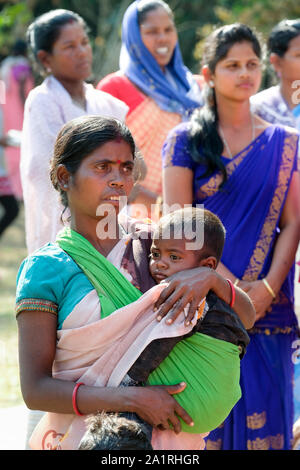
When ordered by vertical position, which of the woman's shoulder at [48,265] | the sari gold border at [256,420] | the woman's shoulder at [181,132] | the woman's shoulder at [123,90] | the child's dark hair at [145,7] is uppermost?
the child's dark hair at [145,7]

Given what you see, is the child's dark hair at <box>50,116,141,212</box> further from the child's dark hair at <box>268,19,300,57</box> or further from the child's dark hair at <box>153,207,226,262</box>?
the child's dark hair at <box>268,19,300,57</box>

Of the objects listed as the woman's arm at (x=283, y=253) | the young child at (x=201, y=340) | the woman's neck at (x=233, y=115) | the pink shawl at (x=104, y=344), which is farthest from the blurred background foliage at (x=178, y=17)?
the pink shawl at (x=104, y=344)

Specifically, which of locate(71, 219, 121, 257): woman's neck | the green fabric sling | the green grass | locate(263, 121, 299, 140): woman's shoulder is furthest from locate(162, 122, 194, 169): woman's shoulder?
the green grass

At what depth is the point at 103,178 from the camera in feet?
8.40

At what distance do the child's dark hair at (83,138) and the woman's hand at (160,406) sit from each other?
2.43 feet

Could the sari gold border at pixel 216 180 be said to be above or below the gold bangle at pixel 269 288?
above

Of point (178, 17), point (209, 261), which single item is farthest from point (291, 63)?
point (178, 17)

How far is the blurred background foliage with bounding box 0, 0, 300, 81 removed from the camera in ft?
40.8

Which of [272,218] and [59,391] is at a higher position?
[59,391]

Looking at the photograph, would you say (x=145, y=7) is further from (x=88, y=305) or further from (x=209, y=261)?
(x=88, y=305)

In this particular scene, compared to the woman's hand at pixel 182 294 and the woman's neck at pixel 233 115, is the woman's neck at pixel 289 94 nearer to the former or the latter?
the woman's neck at pixel 233 115

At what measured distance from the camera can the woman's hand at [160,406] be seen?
2309mm

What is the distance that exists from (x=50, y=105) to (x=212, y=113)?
97 centimetres
